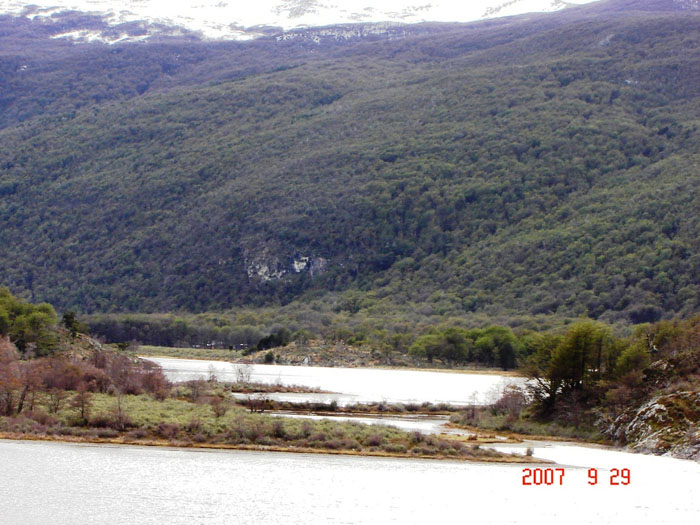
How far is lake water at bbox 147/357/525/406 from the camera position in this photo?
62.7 metres

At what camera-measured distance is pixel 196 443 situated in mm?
36812

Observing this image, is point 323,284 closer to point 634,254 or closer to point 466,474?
point 634,254

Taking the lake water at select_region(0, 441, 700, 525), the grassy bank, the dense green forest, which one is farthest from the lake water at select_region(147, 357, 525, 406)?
the dense green forest

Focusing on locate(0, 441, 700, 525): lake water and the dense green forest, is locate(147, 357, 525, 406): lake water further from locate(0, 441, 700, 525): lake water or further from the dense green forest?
the dense green forest

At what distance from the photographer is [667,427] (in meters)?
39.8

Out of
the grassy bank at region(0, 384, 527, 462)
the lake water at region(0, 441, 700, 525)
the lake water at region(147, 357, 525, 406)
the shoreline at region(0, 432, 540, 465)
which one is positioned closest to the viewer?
the lake water at region(0, 441, 700, 525)

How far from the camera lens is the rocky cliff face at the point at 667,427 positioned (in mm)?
38156

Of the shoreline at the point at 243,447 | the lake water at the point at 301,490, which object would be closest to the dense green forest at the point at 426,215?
the shoreline at the point at 243,447

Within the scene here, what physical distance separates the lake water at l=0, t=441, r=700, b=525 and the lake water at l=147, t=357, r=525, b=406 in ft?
73.4

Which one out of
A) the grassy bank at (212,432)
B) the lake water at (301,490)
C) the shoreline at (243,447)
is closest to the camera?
the lake water at (301,490)

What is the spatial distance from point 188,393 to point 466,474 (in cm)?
2158

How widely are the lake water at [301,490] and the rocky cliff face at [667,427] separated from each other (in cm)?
212

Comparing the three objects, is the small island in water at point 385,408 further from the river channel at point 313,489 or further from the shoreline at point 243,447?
the river channel at point 313,489

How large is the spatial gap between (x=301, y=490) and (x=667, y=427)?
17.9 metres
